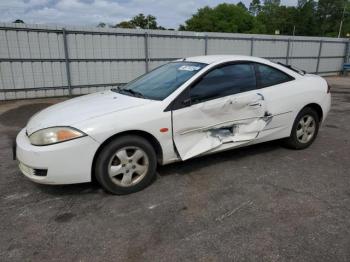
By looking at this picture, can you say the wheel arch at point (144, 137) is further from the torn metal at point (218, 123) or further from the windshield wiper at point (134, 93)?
the windshield wiper at point (134, 93)

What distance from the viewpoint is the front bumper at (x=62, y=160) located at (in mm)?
2941

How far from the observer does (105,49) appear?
1085cm

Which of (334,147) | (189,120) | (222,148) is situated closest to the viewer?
(189,120)

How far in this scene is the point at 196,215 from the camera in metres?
2.92

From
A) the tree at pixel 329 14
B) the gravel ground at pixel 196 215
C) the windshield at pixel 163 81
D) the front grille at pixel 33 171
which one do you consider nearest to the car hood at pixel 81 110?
the windshield at pixel 163 81

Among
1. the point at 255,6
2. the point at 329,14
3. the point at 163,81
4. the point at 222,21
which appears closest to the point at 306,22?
the point at 329,14

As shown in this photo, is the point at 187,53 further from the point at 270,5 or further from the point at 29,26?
the point at 270,5

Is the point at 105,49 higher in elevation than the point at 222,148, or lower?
higher

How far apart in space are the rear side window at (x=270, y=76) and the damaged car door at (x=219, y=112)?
145 millimetres

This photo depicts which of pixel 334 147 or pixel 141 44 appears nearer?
pixel 334 147

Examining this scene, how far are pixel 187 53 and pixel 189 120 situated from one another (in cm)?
977

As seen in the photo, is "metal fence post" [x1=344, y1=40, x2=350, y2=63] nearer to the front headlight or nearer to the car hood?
the car hood

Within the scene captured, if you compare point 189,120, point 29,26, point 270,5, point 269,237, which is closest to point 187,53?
point 29,26

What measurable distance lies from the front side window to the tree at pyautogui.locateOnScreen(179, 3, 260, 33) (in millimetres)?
66323
